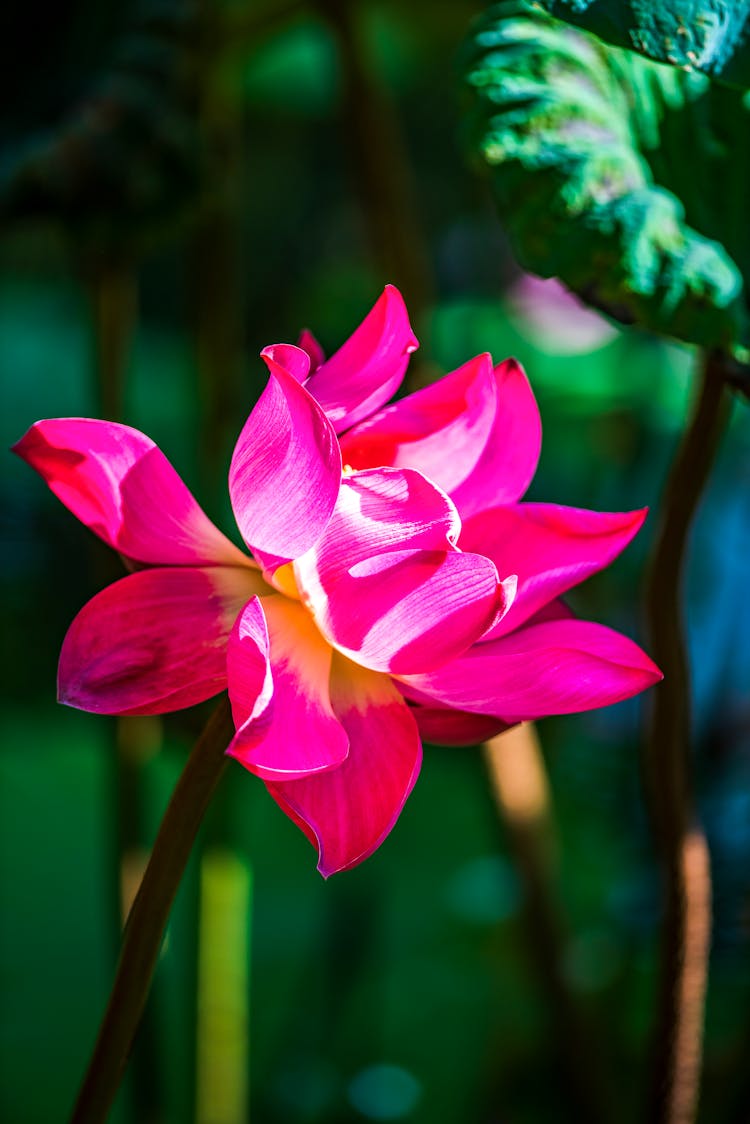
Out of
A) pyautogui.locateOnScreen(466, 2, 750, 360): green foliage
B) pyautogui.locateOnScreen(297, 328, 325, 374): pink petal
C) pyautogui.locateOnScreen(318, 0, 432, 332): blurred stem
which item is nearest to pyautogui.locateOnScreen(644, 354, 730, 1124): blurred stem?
pyautogui.locateOnScreen(466, 2, 750, 360): green foliage

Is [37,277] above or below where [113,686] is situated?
below

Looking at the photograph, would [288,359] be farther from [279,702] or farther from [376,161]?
[376,161]

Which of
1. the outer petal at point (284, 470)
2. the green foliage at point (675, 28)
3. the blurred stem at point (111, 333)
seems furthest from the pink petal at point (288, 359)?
the blurred stem at point (111, 333)

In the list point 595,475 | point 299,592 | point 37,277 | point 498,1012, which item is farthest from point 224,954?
point 37,277

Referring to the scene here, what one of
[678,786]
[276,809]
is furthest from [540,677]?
[276,809]

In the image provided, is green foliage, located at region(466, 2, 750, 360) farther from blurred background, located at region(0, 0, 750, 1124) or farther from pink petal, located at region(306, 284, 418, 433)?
blurred background, located at region(0, 0, 750, 1124)

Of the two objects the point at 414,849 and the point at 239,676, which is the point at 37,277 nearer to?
the point at 414,849

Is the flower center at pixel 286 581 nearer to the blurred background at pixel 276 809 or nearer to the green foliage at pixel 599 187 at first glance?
the green foliage at pixel 599 187
